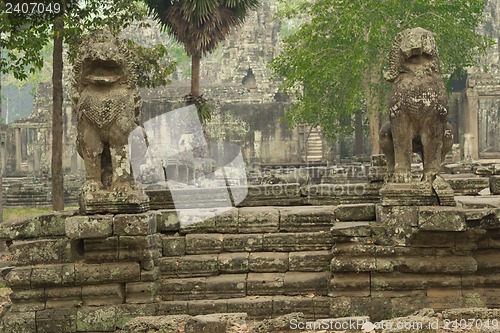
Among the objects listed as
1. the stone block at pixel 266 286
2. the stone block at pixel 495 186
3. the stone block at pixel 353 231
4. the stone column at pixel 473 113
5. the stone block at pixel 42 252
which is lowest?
the stone block at pixel 266 286

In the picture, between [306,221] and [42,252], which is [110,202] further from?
[306,221]

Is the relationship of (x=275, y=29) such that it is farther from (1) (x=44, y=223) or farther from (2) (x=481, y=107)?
(1) (x=44, y=223)

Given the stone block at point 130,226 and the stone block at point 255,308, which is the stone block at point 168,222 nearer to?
the stone block at point 130,226

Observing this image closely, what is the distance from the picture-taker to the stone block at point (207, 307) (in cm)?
761

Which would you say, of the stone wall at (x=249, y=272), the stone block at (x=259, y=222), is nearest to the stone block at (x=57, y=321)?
the stone wall at (x=249, y=272)

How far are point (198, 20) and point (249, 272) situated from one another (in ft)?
37.4

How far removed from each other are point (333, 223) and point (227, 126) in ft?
77.4

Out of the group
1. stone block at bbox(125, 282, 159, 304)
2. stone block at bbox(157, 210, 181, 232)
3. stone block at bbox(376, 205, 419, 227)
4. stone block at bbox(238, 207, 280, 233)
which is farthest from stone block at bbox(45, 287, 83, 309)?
stone block at bbox(376, 205, 419, 227)

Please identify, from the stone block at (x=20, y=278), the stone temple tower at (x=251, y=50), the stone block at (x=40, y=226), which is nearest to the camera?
the stone block at (x=20, y=278)

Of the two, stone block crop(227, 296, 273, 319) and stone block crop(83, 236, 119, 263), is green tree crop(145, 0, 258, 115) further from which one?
stone block crop(227, 296, 273, 319)

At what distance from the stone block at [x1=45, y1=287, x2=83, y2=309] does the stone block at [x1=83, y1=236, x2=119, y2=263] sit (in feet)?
1.07

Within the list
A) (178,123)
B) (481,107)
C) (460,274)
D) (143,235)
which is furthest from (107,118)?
(481,107)

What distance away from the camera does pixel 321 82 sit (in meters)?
21.2

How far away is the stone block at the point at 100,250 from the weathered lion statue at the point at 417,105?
2839 mm
